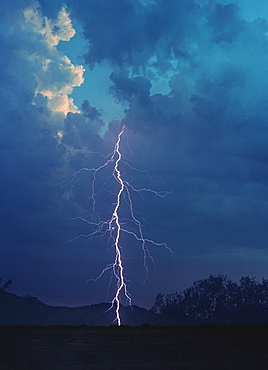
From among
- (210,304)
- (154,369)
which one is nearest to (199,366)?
(154,369)

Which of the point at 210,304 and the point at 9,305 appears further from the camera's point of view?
the point at 9,305

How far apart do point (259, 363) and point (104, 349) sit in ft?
21.3

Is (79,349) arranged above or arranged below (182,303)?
below

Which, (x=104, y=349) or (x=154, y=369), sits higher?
(x=104, y=349)

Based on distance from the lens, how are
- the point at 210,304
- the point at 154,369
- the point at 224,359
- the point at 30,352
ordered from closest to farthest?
the point at 154,369 < the point at 224,359 < the point at 30,352 < the point at 210,304

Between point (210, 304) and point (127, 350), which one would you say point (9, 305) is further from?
point (127, 350)

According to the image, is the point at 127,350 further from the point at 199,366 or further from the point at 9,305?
the point at 9,305

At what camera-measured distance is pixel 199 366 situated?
11898 millimetres

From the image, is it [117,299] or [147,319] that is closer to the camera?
[117,299]

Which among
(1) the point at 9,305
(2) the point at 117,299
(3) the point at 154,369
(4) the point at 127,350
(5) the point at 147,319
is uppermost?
(1) the point at 9,305

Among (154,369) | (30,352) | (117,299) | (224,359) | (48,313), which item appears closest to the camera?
(154,369)

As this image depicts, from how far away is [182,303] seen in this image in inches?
2479

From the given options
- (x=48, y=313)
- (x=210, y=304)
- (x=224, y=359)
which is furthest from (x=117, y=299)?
(x=48, y=313)

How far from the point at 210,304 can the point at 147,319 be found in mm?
8895
